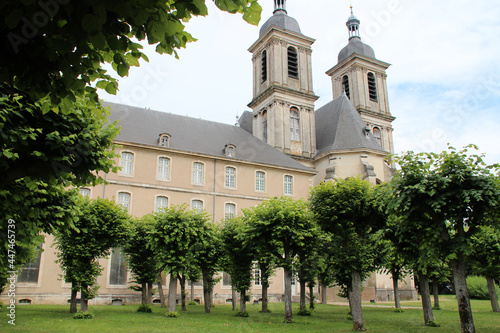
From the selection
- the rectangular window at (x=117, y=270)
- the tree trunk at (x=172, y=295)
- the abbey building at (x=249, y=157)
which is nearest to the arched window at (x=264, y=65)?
the abbey building at (x=249, y=157)

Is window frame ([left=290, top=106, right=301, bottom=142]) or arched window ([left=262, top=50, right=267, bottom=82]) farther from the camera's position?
arched window ([left=262, top=50, right=267, bottom=82])

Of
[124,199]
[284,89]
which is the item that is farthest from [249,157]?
[124,199]

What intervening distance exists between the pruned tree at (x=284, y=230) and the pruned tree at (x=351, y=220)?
150 cm

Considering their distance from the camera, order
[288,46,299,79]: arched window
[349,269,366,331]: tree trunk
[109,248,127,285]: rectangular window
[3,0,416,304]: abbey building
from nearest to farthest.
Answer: [349,269,366,331]: tree trunk
[109,248,127,285]: rectangular window
[3,0,416,304]: abbey building
[288,46,299,79]: arched window

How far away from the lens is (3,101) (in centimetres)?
702

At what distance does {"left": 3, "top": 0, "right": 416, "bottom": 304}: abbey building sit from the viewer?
25656mm

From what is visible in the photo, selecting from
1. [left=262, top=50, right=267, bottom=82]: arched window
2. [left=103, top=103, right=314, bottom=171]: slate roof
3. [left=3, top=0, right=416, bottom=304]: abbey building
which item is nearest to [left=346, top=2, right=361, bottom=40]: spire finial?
[left=3, top=0, right=416, bottom=304]: abbey building

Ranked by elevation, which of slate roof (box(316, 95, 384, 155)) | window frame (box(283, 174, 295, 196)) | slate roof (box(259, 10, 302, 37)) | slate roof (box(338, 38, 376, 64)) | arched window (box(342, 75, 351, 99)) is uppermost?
slate roof (box(338, 38, 376, 64))

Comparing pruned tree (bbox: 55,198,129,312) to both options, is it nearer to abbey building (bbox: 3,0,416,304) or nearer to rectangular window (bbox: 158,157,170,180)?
abbey building (bbox: 3,0,416,304)

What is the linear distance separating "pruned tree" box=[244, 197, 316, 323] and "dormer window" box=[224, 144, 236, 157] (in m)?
13.8

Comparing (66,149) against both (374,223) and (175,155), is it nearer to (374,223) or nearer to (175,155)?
(374,223)

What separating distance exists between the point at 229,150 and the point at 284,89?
1035 cm

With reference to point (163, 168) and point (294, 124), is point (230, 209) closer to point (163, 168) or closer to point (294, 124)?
point (163, 168)

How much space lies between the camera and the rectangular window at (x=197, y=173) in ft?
95.1
